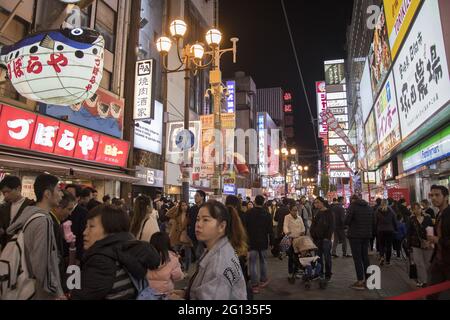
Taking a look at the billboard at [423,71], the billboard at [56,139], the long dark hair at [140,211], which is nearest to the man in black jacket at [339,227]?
the billboard at [423,71]

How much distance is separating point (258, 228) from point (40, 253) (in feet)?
18.7

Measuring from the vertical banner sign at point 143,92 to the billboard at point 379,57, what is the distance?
1236 centimetres

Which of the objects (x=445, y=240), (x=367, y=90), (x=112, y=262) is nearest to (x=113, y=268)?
(x=112, y=262)

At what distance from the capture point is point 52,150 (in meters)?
13.8

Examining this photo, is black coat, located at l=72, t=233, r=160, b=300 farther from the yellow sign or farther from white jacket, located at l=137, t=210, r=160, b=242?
the yellow sign

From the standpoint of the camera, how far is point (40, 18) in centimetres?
1395

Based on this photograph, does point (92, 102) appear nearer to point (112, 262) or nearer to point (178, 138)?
point (178, 138)

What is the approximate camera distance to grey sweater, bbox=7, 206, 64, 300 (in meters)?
3.31

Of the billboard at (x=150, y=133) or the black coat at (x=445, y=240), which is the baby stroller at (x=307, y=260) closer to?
the black coat at (x=445, y=240)

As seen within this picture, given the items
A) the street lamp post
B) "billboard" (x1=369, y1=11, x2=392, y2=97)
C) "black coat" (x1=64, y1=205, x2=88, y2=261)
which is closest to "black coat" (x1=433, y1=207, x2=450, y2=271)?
"black coat" (x1=64, y1=205, x2=88, y2=261)

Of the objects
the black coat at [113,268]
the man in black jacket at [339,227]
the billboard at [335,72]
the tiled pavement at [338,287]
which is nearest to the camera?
the black coat at [113,268]

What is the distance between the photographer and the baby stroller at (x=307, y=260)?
835 cm

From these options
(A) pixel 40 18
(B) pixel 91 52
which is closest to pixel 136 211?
(B) pixel 91 52

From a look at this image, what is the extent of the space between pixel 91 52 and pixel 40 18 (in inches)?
344
